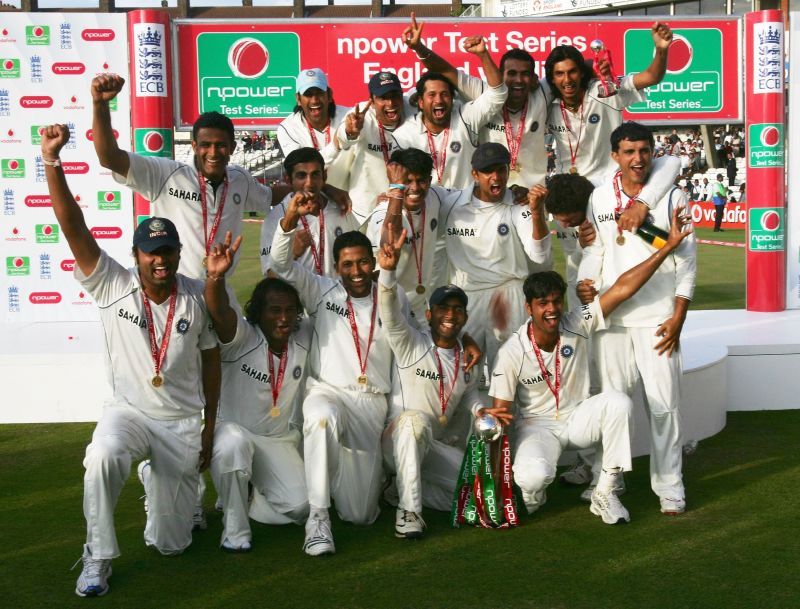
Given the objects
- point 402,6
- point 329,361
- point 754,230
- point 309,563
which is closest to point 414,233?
point 329,361

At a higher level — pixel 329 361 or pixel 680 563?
pixel 329 361

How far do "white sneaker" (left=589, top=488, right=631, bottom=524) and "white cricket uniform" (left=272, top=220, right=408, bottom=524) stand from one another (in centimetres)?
112

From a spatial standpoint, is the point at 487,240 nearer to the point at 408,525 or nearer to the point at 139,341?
the point at 408,525

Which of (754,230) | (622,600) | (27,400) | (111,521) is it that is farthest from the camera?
(754,230)

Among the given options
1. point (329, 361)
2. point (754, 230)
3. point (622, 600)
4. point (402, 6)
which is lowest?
point (622, 600)

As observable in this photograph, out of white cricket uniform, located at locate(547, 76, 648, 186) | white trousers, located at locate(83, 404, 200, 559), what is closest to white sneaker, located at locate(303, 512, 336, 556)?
white trousers, located at locate(83, 404, 200, 559)

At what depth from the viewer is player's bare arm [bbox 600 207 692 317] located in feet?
17.4

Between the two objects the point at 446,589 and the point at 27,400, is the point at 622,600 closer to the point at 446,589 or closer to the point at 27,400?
the point at 446,589

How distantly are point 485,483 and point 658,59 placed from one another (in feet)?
9.80

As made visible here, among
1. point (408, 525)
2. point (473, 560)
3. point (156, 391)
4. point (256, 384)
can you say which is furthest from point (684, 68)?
point (156, 391)

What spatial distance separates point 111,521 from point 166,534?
1.31 feet

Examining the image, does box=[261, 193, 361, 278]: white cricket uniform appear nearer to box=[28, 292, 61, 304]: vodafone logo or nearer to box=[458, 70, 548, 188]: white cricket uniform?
box=[458, 70, 548, 188]: white cricket uniform

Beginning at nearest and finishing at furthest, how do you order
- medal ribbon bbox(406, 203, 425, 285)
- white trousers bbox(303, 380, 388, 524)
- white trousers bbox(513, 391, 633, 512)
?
white trousers bbox(303, 380, 388, 524) → white trousers bbox(513, 391, 633, 512) → medal ribbon bbox(406, 203, 425, 285)

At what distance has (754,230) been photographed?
9383 millimetres
